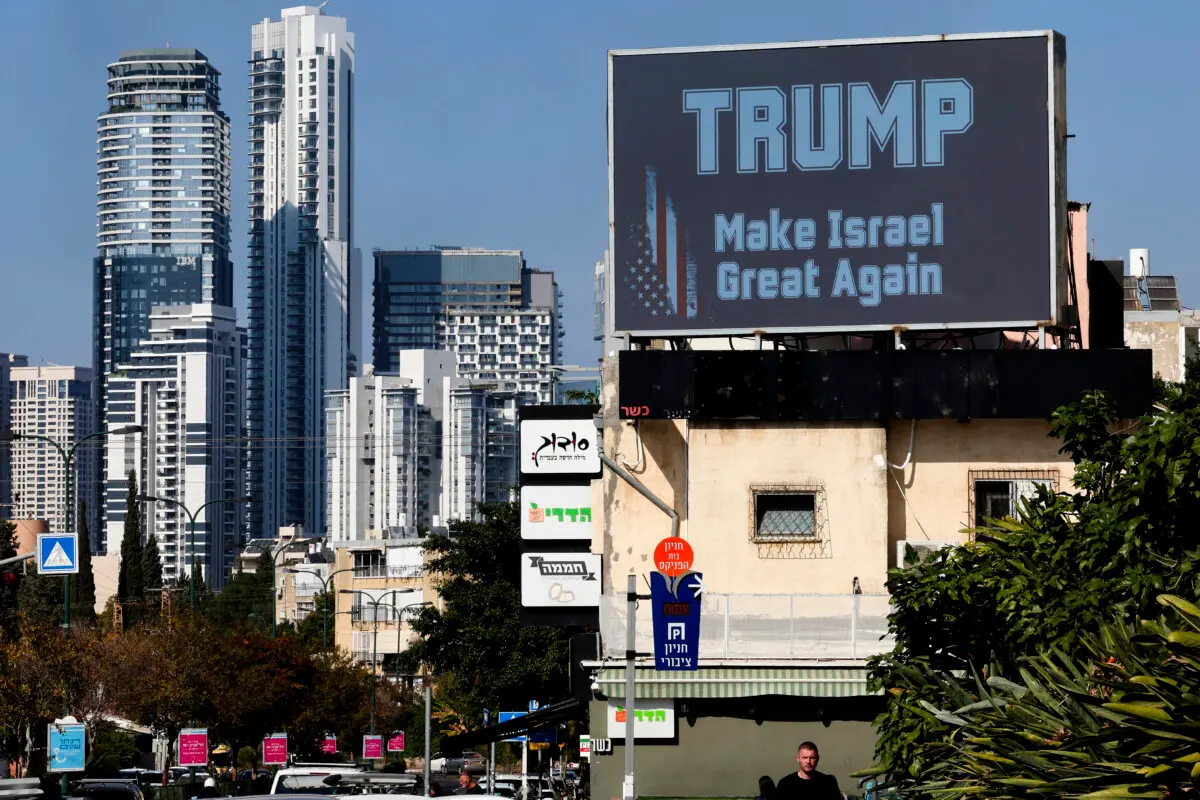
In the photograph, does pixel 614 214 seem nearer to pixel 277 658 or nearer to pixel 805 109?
pixel 805 109

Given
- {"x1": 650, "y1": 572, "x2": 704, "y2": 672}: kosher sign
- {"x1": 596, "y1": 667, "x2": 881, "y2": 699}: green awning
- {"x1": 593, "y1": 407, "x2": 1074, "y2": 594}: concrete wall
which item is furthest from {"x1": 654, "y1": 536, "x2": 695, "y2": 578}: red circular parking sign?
{"x1": 593, "y1": 407, "x2": 1074, "y2": 594}: concrete wall

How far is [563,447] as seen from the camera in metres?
30.7

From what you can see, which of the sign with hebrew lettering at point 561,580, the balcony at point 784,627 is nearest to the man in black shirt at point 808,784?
the balcony at point 784,627

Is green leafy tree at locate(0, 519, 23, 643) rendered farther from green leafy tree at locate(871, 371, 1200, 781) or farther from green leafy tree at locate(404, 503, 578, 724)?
green leafy tree at locate(871, 371, 1200, 781)

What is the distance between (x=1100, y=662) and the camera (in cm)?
1338

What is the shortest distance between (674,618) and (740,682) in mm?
4971

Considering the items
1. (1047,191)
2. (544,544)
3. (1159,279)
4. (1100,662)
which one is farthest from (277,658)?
(1100,662)

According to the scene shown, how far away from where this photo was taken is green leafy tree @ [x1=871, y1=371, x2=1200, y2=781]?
15.3 meters

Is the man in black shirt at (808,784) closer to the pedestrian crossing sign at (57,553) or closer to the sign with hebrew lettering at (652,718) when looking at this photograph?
the sign with hebrew lettering at (652,718)

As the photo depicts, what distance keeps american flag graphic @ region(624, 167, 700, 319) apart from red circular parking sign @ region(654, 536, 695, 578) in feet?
24.4

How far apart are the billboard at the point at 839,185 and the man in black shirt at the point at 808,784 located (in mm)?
14759

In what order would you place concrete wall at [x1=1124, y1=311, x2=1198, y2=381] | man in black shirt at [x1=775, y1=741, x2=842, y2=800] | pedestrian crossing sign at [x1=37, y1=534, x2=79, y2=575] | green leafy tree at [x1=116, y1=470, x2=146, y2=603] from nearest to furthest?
man in black shirt at [x1=775, y1=741, x2=842, y2=800] → pedestrian crossing sign at [x1=37, y1=534, x2=79, y2=575] → concrete wall at [x1=1124, y1=311, x2=1198, y2=381] → green leafy tree at [x1=116, y1=470, x2=146, y2=603]

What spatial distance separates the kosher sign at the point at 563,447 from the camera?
100 feet

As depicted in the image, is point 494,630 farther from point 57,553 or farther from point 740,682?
point 740,682
